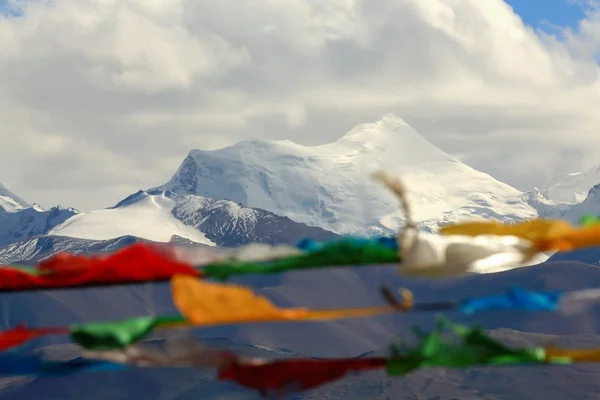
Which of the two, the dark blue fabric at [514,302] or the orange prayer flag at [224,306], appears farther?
the dark blue fabric at [514,302]

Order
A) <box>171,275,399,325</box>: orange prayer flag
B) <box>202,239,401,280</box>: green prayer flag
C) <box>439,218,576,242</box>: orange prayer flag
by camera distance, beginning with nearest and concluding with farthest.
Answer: <box>171,275,399,325</box>: orange prayer flag
<box>202,239,401,280</box>: green prayer flag
<box>439,218,576,242</box>: orange prayer flag

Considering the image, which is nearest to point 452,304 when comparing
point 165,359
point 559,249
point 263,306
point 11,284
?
point 559,249

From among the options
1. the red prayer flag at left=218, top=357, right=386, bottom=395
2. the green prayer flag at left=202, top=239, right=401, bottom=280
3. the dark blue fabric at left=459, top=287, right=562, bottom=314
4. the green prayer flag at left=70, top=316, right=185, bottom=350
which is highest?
the green prayer flag at left=202, top=239, right=401, bottom=280

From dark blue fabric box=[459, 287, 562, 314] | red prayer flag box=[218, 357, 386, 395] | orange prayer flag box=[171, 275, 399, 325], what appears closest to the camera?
orange prayer flag box=[171, 275, 399, 325]

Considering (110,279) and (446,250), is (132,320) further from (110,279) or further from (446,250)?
(446,250)

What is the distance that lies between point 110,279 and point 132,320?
560 mm

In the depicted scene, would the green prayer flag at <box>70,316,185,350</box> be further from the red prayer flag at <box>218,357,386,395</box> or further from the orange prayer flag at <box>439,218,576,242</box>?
the orange prayer flag at <box>439,218,576,242</box>

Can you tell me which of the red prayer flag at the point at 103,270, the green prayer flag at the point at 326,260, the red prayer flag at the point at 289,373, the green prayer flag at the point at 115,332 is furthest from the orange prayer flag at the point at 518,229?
the green prayer flag at the point at 115,332

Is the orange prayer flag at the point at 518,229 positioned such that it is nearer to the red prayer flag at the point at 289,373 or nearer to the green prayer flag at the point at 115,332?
the red prayer flag at the point at 289,373

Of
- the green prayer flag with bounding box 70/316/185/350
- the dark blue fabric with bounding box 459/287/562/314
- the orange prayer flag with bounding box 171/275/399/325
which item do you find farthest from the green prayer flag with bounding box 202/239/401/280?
the dark blue fabric with bounding box 459/287/562/314

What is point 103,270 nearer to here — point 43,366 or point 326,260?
point 43,366

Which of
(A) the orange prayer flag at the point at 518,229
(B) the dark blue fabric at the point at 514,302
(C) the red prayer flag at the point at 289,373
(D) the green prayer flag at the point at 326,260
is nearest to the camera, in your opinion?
(B) the dark blue fabric at the point at 514,302

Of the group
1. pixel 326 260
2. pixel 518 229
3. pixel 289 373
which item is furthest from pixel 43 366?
pixel 518 229

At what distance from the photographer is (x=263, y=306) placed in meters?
8.40
